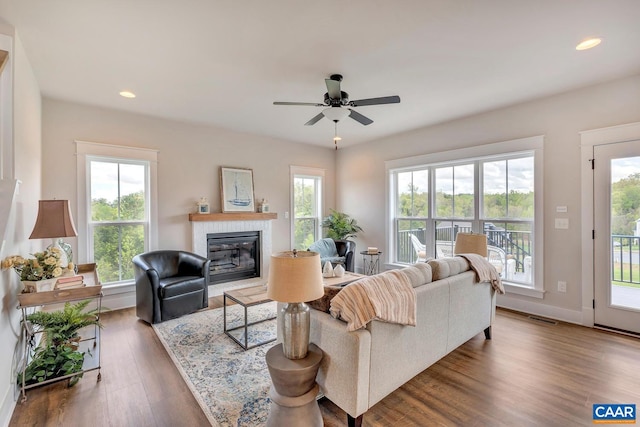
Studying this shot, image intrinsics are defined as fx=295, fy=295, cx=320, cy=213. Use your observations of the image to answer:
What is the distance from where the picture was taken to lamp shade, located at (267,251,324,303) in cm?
175

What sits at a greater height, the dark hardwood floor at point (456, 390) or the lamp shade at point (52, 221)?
the lamp shade at point (52, 221)

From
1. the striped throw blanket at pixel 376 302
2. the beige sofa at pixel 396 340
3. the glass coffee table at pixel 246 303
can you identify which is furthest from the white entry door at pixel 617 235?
the glass coffee table at pixel 246 303

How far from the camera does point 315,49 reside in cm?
259

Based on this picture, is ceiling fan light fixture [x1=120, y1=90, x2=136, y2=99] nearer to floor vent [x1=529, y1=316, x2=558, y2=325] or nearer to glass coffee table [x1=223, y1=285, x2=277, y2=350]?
glass coffee table [x1=223, y1=285, x2=277, y2=350]

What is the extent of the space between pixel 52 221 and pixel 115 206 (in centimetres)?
189

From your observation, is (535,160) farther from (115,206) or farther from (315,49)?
(115,206)

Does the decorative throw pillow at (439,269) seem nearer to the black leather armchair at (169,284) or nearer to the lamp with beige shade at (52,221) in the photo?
the black leather armchair at (169,284)

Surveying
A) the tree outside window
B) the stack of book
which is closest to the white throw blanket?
the stack of book

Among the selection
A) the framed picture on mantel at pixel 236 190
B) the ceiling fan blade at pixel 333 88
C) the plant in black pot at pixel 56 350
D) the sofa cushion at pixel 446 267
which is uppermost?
the ceiling fan blade at pixel 333 88

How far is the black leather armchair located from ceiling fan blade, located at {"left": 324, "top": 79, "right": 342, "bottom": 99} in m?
2.80

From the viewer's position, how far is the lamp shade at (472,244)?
347 cm

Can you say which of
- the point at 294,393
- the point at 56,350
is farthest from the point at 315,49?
the point at 56,350

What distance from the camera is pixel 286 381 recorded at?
172 cm

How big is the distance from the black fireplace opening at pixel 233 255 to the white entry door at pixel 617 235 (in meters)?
4.83
